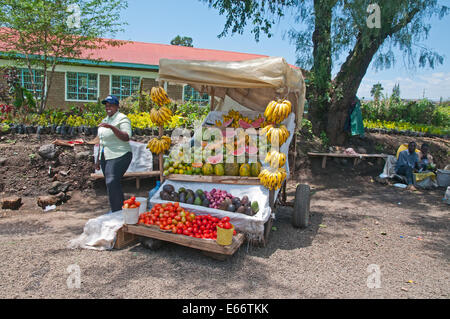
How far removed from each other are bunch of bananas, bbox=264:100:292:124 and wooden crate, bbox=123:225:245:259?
1664 mm

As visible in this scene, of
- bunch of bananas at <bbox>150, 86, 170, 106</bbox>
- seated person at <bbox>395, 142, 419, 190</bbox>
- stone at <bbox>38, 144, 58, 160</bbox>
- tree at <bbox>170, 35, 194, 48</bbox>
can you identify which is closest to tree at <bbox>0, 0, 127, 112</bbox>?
stone at <bbox>38, 144, 58, 160</bbox>

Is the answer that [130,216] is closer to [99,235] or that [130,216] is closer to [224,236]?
[99,235]

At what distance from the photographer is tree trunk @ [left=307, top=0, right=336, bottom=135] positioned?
9078 millimetres

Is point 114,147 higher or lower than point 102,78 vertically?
lower

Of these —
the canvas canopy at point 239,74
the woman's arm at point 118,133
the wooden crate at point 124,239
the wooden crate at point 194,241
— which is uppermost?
the canvas canopy at point 239,74

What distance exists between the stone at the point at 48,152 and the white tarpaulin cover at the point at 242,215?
402cm

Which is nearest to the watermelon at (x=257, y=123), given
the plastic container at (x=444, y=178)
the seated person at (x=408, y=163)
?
the seated person at (x=408, y=163)

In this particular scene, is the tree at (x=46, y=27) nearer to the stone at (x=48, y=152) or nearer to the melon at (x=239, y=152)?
the stone at (x=48, y=152)

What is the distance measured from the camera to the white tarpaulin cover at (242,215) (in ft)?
14.6

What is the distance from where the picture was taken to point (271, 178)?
4598 mm

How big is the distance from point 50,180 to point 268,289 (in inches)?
238

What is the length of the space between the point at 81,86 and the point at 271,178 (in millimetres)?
14004

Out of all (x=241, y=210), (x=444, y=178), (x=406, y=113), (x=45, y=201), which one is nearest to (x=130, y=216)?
(x=241, y=210)
